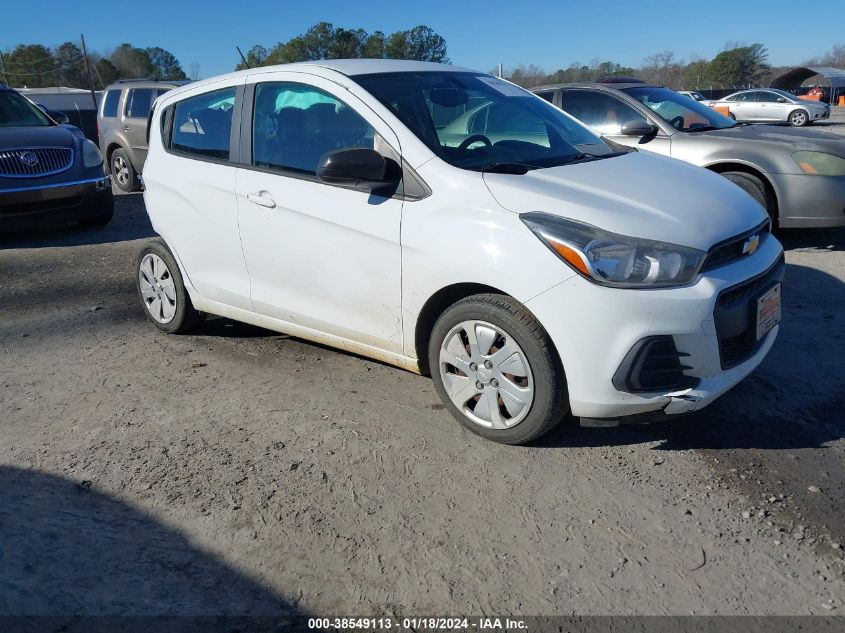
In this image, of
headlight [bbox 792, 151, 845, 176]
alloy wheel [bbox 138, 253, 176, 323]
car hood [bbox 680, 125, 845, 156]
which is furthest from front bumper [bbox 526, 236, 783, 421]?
car hood [bbox 680, 125, 845, 156]

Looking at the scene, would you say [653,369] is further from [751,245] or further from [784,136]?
[784,136]

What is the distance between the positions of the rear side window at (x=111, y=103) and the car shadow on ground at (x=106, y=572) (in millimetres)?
11017

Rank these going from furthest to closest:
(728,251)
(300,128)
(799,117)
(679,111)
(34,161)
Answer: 1. (799,117)
2. (34,161)
3. (679,111)
4. (300,128)
5. (728,251)

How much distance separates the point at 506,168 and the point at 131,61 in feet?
261

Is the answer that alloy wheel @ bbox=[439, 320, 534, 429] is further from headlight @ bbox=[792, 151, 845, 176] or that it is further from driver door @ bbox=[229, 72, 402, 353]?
headlight @ bbox=[792, 151, 845, 176]

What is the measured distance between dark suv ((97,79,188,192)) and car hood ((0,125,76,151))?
305 centimetres

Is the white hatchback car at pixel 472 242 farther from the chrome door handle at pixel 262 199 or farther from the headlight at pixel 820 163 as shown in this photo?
the headlight at pixel 820 163

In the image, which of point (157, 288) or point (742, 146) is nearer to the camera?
point (157, 288)

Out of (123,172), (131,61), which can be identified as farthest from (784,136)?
(131,61)

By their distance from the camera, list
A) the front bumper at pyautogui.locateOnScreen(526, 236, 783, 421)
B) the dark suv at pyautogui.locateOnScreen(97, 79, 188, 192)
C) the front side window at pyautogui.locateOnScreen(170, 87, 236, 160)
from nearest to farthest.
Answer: the front bumper at pyautogui.locateOnScreen(526, 236, 783, 421) < the front side window at pyautogui.locateOnScreen(170, 87, 236, 160) < the dark suv at pyautogui.locateOnScreen(97, 79, 188, 192)

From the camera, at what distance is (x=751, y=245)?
11.1 ft

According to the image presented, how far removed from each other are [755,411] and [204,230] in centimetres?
335

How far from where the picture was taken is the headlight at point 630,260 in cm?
300

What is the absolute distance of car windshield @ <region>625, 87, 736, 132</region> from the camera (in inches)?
292
